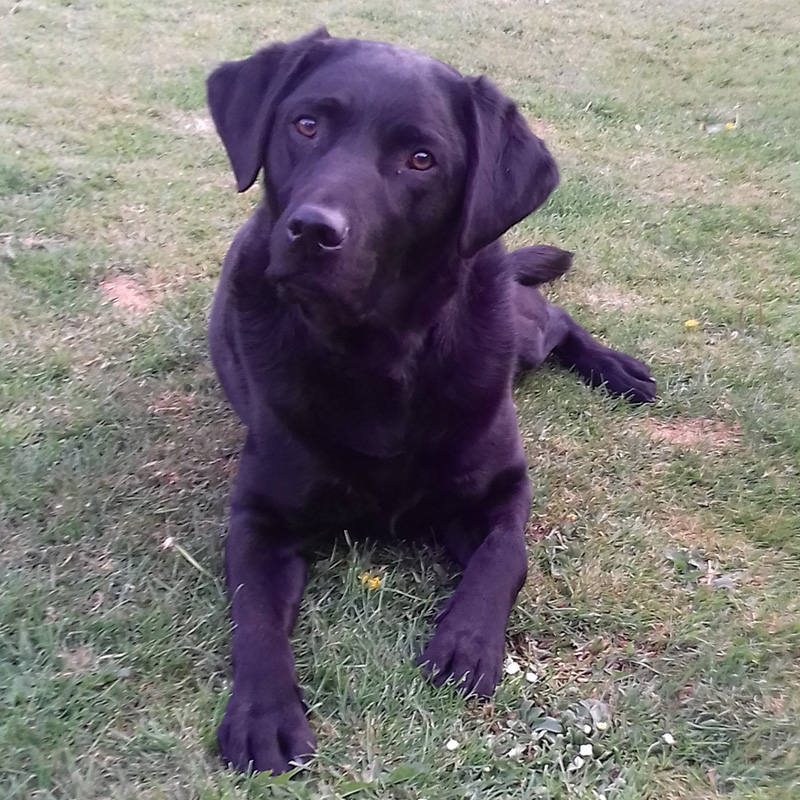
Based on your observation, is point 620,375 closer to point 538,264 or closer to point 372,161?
point 538,264

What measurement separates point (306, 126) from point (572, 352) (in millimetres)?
1504

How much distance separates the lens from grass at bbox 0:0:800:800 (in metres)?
1.71

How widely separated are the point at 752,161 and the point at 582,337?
273 cm

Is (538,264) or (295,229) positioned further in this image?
(538,264)

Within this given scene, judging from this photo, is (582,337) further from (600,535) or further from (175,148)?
(175,148)

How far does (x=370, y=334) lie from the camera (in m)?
2.02

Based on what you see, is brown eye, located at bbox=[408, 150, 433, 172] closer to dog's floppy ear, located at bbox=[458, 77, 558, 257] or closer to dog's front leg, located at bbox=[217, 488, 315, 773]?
dog's floppy ear, located at bbox=[458, 77, 558, 257]

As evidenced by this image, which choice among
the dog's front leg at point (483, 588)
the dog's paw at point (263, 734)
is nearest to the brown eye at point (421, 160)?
the dog's front leg at point (483, 588)

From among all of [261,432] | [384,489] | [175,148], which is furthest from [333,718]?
[175,148]

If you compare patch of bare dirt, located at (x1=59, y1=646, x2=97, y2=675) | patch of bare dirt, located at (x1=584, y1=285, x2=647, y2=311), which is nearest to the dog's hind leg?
patch of bare dirt, located at (x1=584, y1=285, x2=647, y2=311)

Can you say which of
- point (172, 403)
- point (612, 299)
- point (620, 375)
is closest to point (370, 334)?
point (172, 403)

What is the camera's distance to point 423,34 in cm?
704

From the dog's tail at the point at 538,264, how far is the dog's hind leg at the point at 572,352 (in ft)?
0.45

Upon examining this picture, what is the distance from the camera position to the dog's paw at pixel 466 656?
1.83 meters
